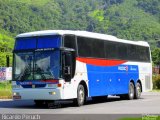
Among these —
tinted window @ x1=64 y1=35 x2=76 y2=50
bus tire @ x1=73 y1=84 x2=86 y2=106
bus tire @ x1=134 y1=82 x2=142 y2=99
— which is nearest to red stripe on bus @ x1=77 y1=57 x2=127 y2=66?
tinted window @ x1=64 y1=35 x2=76 y2=50

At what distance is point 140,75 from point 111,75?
4.38 metres

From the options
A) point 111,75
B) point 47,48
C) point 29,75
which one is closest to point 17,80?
point 29,75

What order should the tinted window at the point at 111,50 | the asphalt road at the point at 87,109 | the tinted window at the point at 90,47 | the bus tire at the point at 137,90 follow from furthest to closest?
1. the bus tire at the point at 137,90
2. the tinted window at the point at 111,50
3. the tinted window at the point at 90,47
4. the asphalt road at the point at 87,109

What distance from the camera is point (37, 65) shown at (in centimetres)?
2055

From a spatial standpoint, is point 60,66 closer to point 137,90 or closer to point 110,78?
point 110,78

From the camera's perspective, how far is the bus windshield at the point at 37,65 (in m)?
20.3

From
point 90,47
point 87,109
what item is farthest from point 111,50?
point 87,109

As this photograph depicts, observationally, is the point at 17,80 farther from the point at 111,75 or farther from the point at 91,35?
the point at 111,75

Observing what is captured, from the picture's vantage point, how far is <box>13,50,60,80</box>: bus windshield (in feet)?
66.6

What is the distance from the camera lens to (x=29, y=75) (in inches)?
817

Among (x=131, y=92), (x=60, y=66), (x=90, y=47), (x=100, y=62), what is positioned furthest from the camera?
(x=131, y=92)

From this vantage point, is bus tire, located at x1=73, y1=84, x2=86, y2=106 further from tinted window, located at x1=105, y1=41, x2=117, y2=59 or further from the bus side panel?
tinted window, located at x1=105, y1=41, x2=117, y2=59

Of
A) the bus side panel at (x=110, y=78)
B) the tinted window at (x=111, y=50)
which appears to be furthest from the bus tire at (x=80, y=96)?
the tinted window at (x=111, y=50)

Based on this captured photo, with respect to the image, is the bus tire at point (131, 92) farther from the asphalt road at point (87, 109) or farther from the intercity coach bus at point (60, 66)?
the asphalt road at point (87, 109)
